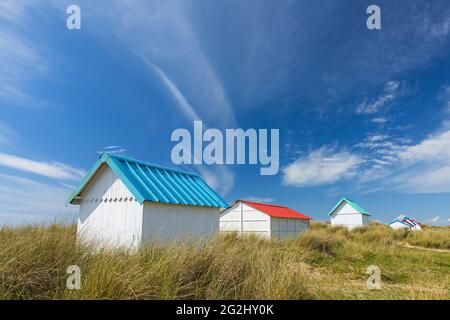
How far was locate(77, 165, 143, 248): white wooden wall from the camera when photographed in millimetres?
8742

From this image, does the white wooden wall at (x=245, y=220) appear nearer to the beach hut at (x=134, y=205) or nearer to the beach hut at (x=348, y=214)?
the beach hut at (x=134, y=205)

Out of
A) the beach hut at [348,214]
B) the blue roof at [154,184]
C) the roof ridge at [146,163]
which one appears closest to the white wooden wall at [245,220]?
the roof ridge at [146,163]

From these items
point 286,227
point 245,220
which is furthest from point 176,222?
point 286,227

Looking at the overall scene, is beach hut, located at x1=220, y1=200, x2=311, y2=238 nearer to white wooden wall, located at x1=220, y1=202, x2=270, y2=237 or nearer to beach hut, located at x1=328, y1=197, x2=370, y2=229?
white wooden wall, located at x1=220, y1=202, x2=270, y2=237

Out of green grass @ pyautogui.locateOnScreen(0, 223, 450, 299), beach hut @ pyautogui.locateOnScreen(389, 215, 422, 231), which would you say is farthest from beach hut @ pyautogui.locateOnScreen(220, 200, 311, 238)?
beach hut @ pyautogui.locateOnScreen(389, 215, 422, 231)

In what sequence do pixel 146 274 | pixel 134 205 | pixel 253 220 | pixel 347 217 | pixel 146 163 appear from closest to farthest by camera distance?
pixel 146 274, pixel 134 205, pixel 146 163, pixel 253 220, pixel 347 217

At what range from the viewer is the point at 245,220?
23.8 meters

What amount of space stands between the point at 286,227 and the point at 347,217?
17882 mm

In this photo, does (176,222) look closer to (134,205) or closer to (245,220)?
(134,205)

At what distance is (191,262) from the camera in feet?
19.7
